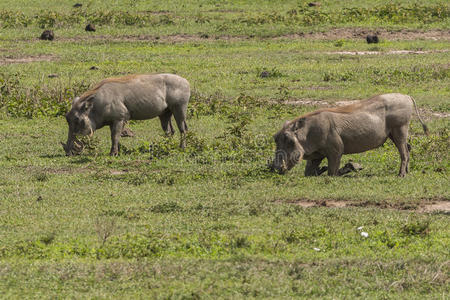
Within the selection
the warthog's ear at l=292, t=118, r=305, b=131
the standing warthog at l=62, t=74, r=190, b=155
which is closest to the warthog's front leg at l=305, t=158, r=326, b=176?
the warthog's ear at l=292, t=118, r=305, b=131

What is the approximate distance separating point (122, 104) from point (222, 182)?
3582 millimetres

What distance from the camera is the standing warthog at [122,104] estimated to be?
15.6 metres

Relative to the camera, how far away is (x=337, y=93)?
66.8 feet

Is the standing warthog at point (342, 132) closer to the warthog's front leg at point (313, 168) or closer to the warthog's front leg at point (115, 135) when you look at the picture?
the warthog's front leg at point (313, 168)

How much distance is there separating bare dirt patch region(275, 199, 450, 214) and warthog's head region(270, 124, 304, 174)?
165cm

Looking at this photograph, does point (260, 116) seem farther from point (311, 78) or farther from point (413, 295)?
point (413, 295)

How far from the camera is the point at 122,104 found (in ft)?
52.2

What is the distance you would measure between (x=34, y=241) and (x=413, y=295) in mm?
4243

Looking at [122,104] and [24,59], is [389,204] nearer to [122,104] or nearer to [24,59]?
[122,104]

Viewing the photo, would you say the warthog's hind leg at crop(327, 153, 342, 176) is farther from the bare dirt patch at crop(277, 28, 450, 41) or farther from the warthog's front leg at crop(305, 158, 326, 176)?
the bare dirt patch at crop(277, 28, 450, 41)

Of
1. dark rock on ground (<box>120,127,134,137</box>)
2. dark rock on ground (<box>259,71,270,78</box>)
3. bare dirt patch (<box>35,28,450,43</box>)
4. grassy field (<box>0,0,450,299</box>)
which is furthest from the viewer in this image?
bare dirt patch (<box>35,28,450,43</box>)

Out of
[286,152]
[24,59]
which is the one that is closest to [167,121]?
[286,152]

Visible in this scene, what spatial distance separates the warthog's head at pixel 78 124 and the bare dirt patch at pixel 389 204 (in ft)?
16.4

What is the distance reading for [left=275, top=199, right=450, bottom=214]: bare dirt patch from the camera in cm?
1144
